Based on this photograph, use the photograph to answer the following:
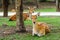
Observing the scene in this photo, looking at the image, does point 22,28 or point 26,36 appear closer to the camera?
point 26,36

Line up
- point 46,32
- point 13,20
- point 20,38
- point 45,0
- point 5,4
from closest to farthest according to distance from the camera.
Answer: point 20,38 → point 46,32 → point 13,20 → point 5,4 → point 45,0

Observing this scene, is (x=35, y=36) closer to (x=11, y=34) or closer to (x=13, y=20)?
(x=11, y=34)

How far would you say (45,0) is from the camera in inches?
1403

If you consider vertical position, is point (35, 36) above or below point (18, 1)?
below

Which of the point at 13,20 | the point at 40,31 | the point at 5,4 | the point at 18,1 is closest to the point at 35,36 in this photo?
the point at 40,31

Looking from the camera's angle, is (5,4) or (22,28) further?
(5,4)

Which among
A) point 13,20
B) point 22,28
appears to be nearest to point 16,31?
point 22,28

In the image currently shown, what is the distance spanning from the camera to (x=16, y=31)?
29.7 ft

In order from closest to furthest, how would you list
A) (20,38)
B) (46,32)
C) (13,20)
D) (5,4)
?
1. (20,38)
2. (46,32)
3. (13,20)
4. (5,4)

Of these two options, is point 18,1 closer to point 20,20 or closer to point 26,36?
point 20,20

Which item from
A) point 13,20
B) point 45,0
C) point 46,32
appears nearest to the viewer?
point 46,32

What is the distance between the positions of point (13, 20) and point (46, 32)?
5.53m

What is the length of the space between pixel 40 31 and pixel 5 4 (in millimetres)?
9470

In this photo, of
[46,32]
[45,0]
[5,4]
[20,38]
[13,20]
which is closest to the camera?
[20,38]
